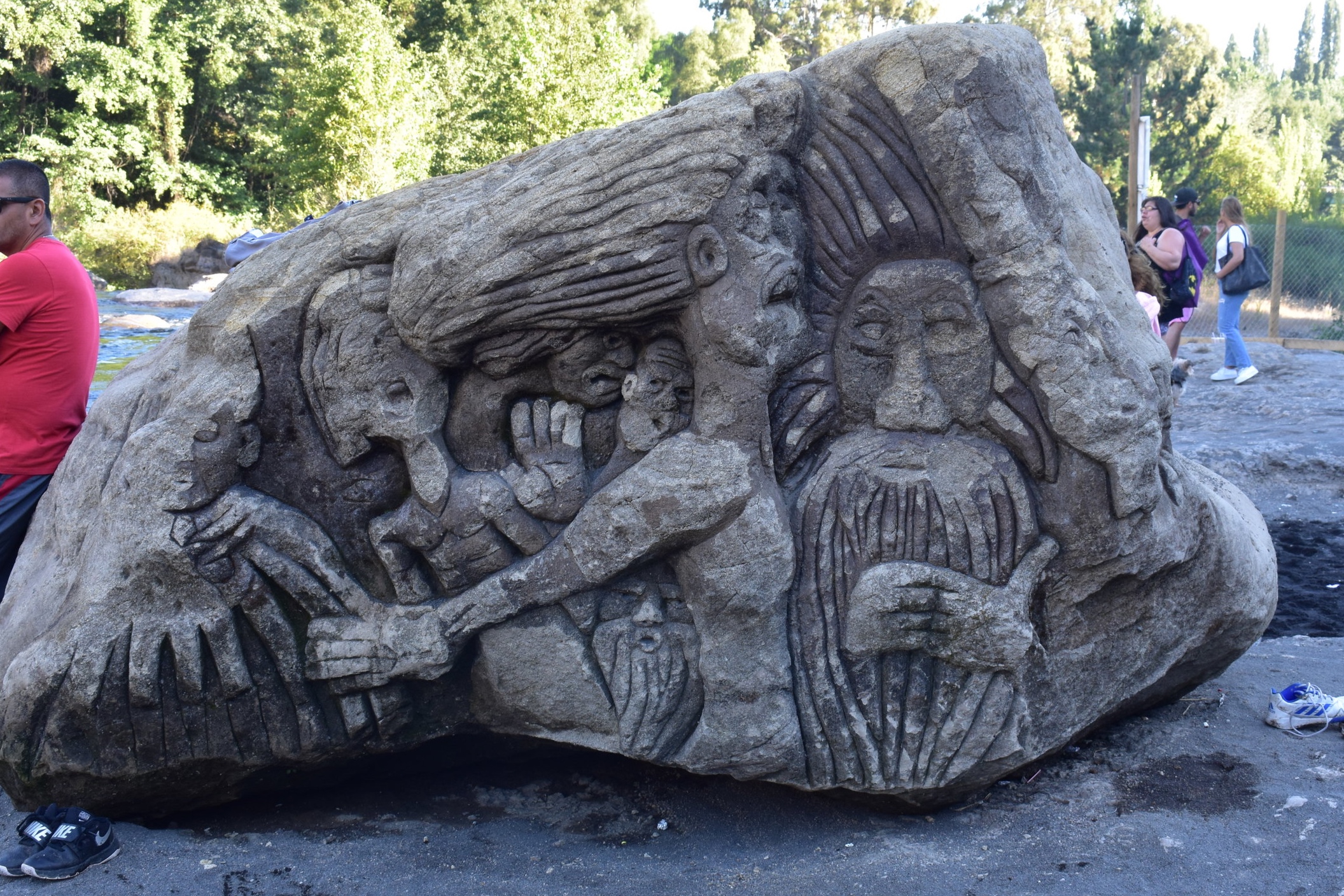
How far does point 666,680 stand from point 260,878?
3.51 feet

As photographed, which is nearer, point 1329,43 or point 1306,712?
point 1306,712

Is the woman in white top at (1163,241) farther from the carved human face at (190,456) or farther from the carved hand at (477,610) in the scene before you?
the carved human face at (190,456)

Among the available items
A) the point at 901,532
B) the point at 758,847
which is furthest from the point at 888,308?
the point at 758,847

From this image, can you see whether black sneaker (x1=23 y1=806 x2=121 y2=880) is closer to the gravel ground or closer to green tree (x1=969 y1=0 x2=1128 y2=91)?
the gravel ground

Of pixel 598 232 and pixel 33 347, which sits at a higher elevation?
pixel 598 232

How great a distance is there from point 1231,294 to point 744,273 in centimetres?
669

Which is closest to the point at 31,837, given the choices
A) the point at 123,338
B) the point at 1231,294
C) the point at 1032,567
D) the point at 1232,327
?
the point at 1032,567

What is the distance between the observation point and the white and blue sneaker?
3004mm

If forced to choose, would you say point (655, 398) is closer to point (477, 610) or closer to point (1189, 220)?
point (477, 610)

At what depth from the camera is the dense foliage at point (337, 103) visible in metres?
16.4

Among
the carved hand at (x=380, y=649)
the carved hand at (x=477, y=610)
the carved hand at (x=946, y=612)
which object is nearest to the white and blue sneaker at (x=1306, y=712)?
the carved hand at (x=946, y=612)

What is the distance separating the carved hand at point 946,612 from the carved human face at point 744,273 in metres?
0.61

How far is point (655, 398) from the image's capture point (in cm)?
261

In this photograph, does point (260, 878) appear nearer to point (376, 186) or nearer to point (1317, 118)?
point (376, 186)
